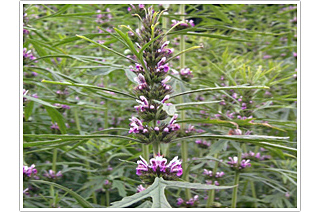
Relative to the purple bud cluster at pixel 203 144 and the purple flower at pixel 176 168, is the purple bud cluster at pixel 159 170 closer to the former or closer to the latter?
the purple flower at pixel 176 168

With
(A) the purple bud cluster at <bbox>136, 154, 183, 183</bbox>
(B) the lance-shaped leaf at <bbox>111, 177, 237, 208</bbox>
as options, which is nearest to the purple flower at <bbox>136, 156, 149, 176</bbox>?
(A) the purple bud cluster at <bbox>136, 154, 183, 183</bbox>

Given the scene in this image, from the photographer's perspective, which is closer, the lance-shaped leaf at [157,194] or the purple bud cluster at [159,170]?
the lance-shaped leaf at [157,194]

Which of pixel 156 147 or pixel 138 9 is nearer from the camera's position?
pixel 156 147

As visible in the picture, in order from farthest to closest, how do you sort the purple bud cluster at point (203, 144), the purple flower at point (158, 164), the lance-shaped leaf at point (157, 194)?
the purple bud cluster at point (203, 144) → the purple flower at point (158, 164) → the lance-shaped leaf at point (157, 194)

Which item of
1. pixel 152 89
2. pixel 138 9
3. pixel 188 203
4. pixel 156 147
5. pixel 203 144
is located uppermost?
pixel 138 9

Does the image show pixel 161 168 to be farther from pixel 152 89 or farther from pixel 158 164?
pixel 152 89

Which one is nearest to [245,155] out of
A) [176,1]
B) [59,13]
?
[176,1]

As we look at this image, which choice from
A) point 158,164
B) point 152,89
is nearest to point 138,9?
point 152,89

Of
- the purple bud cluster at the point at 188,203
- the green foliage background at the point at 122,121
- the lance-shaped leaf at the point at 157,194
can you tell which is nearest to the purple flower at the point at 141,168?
the lance-shaped leaf at the point at 157,194

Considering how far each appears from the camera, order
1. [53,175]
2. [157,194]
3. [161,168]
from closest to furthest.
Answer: [157,194] → [161,168] → [53,175]

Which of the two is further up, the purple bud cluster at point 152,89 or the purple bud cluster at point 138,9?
the purple bud cluster at point 138,9

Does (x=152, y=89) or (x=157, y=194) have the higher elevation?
(x=152, y=89)

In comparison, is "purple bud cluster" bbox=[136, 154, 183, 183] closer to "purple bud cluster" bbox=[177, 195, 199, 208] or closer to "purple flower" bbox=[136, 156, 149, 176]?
"purple flower" bbox=[136, 156, 149, 176]

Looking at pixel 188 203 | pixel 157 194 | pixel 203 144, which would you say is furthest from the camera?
pixel 203 144
